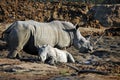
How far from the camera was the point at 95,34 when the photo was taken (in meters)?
28.6

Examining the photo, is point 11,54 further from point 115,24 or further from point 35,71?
point 115,24

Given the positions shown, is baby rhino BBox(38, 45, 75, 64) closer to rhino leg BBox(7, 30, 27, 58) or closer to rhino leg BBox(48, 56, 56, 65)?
rhino leg BBox(48, 56, 56, 65)

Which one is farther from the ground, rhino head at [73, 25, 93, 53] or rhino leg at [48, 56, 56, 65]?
rhino head at [73, 25, 93, 53]

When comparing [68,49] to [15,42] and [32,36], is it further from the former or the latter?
[15,42]

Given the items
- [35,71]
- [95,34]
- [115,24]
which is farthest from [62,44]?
[115,24]

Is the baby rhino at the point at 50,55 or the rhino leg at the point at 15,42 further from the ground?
the rhino leg at the point at 15,42

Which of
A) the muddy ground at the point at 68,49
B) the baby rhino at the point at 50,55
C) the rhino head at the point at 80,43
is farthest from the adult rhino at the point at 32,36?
the baby rhino at the point at 50,55

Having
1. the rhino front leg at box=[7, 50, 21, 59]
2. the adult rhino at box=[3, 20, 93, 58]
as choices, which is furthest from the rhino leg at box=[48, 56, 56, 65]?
the rhino front leg at box=[7, 50, 21, 59]

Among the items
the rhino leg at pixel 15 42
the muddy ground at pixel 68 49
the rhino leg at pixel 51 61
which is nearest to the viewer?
the muddy ground at pixel 68 49

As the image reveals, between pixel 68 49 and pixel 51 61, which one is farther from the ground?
pixel 68 49

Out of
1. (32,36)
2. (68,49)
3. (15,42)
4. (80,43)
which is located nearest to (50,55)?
(32,36)

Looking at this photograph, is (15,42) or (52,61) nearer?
(52,61)

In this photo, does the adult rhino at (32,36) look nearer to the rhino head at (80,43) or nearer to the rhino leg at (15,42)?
the rhino leg at (15,42)

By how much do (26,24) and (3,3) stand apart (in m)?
16.9
